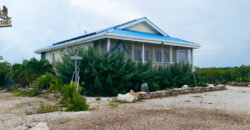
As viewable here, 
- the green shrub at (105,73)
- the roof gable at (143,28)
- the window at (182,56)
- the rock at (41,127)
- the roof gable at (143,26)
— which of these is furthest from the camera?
the window at (182,56)

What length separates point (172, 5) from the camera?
12.8m

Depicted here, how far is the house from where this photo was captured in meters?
12.4

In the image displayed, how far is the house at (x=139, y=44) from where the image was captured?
12.4 meters

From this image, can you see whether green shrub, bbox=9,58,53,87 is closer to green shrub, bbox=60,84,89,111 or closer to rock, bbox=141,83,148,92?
rock, bbox=141,83,148,92

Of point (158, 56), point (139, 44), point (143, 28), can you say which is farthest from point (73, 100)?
point (143, 28)

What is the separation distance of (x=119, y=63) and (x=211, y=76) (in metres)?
12.4

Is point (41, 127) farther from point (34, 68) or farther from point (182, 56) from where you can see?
point (182, 56)

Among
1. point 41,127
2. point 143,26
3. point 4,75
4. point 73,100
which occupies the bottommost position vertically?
point 41,127

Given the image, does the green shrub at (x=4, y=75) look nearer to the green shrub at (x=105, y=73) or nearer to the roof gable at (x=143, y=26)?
the green shrub at (x=105, y=73)

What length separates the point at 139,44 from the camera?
46.2ft

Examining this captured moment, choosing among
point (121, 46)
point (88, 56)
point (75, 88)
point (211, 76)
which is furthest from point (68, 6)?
point (211, 76)

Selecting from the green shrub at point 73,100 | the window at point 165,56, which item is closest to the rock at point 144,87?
the green shrub at point 73,100

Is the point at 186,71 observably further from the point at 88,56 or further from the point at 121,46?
the point at 88,56

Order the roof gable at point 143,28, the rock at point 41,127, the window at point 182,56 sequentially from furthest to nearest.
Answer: the window at point 182,56 → the roof gable at point 143,28 → the rock at point 41,127
